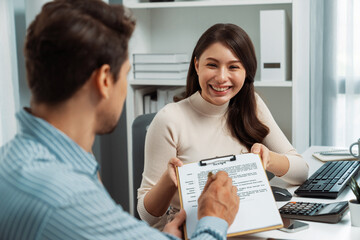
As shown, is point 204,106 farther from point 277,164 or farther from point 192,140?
point 277,164

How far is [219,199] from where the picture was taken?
115cm

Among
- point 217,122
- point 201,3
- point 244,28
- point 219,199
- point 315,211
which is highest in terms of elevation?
point 201,3

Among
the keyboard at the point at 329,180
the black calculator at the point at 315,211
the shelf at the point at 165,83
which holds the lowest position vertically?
the black calculator at the point at 315,211

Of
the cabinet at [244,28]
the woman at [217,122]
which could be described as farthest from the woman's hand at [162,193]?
the cabinet at [244,28]

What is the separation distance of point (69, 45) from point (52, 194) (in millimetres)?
264

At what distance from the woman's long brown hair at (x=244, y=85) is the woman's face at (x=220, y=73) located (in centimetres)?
2

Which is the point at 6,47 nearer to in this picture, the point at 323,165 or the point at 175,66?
the point at 175,66

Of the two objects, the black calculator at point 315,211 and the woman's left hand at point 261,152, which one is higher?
the woman's left hand at point 261,152

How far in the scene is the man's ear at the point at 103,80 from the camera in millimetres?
900

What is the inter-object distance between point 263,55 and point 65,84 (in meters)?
1.90

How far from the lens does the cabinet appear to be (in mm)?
2611

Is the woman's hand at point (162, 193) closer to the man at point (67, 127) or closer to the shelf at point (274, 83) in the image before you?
the man at point (67, 127)

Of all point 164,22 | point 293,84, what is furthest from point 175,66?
point 293,84

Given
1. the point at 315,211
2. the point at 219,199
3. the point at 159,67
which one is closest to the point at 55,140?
the point at 219,199
